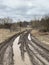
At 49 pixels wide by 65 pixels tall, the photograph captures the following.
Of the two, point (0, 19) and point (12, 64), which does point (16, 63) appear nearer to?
point (12, 64)

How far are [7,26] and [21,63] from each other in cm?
11213

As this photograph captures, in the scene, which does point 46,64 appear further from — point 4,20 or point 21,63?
point 4,20

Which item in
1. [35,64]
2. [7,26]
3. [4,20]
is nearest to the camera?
[35,64]

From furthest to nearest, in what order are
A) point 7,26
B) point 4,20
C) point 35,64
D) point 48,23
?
point 4,20 → point 7,26 → point 48,23 → point 35,64

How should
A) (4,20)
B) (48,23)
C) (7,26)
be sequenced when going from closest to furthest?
(48,23) < (7,26) < (4,20)

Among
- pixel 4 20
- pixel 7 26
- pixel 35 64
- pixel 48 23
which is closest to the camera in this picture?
pixel 35 64

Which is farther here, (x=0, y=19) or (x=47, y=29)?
(x=0, y=19)

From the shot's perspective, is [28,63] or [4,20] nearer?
[28,63]

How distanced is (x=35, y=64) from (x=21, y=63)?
1288 mm

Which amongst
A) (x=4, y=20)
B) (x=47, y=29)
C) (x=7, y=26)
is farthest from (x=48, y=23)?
(x=4, y=20)

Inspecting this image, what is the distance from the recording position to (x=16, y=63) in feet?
50.1

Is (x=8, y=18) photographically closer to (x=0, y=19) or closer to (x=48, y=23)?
(x=0, y=19)

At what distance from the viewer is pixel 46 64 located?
14703 mm

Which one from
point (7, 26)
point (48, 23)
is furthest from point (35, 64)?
point (7, 26)
